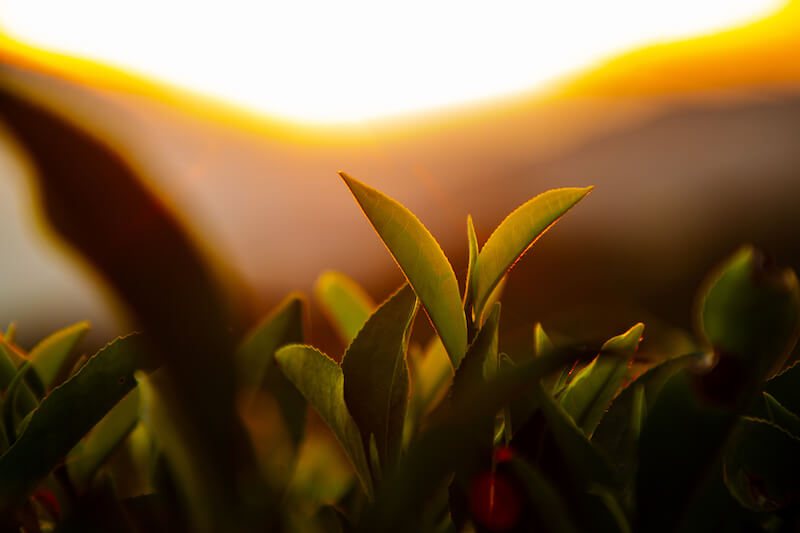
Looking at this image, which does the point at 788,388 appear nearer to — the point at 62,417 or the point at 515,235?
the point at 515,235

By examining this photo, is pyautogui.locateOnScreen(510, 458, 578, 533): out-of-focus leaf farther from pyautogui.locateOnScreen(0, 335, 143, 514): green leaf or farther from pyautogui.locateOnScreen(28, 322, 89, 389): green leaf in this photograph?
pyautogui.locateOnScreen(28, 322, 89, 389): green leaf

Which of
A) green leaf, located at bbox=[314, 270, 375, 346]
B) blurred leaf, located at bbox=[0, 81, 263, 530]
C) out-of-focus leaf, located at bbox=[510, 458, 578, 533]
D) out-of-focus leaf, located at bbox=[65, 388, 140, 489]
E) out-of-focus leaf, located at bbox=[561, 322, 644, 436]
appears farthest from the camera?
green leaf, located at bbox=[314, 270, 375, 346]

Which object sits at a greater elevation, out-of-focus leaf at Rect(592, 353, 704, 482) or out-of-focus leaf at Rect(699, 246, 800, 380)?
out-of-focus leaf at Rect(699, 246, 800, 380)

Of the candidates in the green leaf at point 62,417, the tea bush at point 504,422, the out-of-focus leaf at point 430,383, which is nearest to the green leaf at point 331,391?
the tea bush at point 504,422

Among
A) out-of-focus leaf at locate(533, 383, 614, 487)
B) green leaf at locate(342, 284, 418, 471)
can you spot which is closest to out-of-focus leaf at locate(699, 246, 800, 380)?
out-of-focus leaf at locate(533, 383, 614, 487)

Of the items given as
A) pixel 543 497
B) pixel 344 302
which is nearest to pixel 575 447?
pixel 543 497

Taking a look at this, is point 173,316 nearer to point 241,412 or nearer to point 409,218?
point 241,412


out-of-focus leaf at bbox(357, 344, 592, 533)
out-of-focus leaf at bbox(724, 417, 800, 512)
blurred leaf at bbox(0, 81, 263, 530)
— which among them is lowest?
out-of-focus leaf at bbox(724, 417, 800, 512)

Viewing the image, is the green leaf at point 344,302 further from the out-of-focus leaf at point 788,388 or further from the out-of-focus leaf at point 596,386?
the out-of-focus leaf at point 788,388
